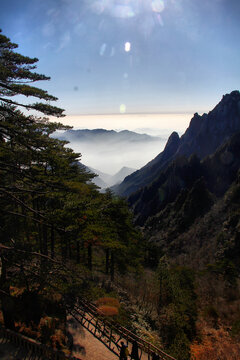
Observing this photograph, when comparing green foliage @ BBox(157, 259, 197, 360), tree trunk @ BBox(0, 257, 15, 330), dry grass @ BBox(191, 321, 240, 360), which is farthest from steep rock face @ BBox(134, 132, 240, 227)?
tree trunk @ BBox(0, 257, 15, 330)

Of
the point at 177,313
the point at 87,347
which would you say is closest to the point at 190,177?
the point at 177,313

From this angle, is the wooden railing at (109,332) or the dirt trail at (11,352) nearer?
the dirt trail at (11,352)

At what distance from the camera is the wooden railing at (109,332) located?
1262cm

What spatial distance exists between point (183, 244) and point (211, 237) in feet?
34.3

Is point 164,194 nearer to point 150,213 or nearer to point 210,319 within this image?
point 150,213

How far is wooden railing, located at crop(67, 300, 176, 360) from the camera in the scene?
12.6 meters

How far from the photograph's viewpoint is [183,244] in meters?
85.1

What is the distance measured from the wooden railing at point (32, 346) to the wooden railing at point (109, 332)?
3196 mm

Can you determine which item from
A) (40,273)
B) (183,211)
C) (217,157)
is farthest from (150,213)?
(40,273)

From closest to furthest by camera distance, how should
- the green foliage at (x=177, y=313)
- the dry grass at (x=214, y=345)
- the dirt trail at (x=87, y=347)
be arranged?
the dirt trail at (x=87, y=347) → the green foliage at (x=177, y=313) → the dry grass at (x=214, y=345)

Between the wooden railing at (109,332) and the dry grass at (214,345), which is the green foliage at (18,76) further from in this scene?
the dry grass at (214,345)

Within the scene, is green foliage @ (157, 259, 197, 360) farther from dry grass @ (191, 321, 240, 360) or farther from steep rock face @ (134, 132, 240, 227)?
steep rock face @ (134, 132, 240, 227)

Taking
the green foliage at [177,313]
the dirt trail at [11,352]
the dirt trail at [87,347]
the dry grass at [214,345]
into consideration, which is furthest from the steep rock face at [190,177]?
the dirt trail at [11,352]

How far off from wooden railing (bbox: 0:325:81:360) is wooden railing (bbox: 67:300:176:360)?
3.20 m
